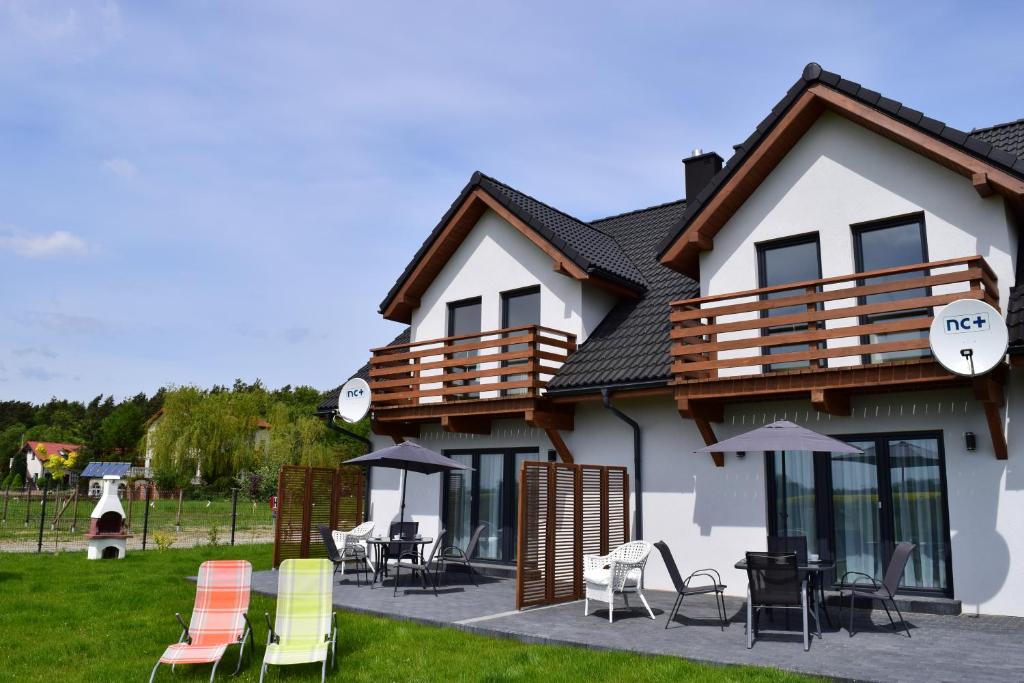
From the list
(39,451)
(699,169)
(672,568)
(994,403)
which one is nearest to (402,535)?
(672,568)

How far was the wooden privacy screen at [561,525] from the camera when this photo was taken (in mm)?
10680

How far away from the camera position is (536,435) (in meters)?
14.5

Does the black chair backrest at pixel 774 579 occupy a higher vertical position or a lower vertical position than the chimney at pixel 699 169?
lower

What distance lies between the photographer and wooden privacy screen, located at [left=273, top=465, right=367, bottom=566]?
1484 centimetres

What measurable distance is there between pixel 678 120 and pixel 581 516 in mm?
6843

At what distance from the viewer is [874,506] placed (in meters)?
10.8

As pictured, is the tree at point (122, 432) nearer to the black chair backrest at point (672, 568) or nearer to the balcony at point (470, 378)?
the balcony at point (470, 378)

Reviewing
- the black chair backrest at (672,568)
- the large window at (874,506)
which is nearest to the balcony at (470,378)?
the large window at (874,506)

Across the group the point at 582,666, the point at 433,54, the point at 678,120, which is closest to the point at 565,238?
the point at 678,120

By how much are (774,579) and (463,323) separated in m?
9.50

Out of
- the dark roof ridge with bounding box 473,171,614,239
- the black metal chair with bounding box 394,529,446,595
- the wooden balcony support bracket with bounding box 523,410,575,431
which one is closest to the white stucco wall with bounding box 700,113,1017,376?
the wooden balcony support bracket with bounding box 523,410,575,431

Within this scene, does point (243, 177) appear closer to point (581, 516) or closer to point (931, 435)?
point (581, 516)

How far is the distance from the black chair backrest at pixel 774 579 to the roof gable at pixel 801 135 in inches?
232

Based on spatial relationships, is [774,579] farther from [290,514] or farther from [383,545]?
[290,514]
